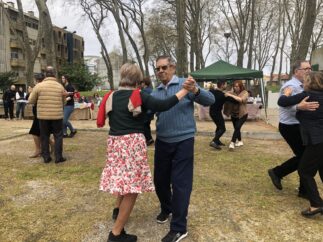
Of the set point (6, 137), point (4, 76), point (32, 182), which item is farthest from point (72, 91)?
point (4, 76)

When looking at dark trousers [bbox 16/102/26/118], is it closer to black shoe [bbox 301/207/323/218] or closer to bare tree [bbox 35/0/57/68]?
bare tree [bbox 35/0/57/68]

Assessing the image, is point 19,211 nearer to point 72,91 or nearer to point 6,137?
point 72,91

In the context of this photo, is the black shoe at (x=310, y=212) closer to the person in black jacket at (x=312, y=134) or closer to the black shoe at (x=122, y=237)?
the person in black jacket at (x=312, y=134)

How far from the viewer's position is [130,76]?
11.5 ft

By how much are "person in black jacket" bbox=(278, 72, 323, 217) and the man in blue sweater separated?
125 cm

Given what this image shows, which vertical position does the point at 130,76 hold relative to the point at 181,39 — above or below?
below

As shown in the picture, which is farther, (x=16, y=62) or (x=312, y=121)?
(x=16, y=62)

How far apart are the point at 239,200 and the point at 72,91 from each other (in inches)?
242

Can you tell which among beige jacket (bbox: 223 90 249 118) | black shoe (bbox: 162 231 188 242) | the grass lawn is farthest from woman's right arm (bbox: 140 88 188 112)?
beige jacket (bbox: 223 90 249 118)

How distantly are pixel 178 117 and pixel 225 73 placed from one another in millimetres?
12619

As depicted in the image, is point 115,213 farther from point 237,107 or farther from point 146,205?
point 237,107

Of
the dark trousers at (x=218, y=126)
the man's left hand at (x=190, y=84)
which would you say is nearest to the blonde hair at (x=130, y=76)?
the man's left hand at (x=190, y=84)

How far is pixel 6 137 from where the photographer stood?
1022 centimetres

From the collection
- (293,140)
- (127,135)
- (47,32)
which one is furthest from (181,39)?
(127,135)
